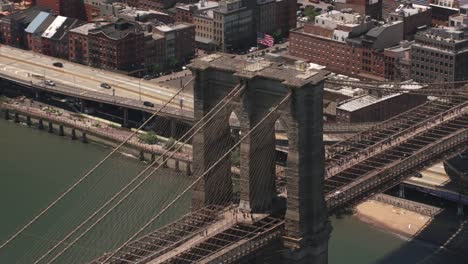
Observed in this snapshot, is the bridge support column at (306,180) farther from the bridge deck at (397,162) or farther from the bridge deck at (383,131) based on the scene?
the bridge deck at (383,131)

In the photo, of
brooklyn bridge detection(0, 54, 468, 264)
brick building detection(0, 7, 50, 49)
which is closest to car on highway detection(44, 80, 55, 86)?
brick building detection(0, 7, 50, 49)

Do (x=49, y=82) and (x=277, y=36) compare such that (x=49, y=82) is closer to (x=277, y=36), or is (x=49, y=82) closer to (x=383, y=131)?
(x=277, y=36)

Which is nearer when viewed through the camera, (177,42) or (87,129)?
(87,129)

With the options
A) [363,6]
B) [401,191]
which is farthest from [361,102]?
[363,6]

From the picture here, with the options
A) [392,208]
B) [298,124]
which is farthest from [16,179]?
[298,124]

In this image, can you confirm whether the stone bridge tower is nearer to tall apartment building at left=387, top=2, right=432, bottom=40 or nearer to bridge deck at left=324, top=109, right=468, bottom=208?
bridge deck at left=324, top=109, right=468, bottom=208

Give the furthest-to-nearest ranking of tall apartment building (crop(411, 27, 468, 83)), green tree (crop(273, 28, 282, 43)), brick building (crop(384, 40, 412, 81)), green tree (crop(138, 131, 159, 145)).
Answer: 1. green tree (crop(273, 28, 282, 43))
2. brick building (crop(384, 40, 412, 81))
3. tall apartment building (crop(411, 27, 468, 83))
4. green tree (crop(138, 131, 159, 145))
